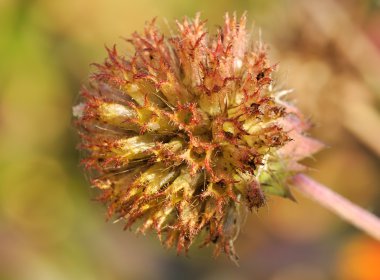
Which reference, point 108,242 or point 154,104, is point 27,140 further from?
point 154,104

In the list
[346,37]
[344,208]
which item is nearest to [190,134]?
[344,208]

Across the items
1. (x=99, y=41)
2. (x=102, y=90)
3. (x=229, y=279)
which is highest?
(x=99, y=41)

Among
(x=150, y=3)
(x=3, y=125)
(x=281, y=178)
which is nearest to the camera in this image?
(x=281, y=178)

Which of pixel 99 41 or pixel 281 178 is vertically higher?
pixel 99 41

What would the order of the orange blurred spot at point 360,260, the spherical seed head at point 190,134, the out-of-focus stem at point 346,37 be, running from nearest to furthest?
1. the spherical seed head at point 190,134
2. the out-of-focus stem at point 346,37
3. the orange blurred spot at point 360,260

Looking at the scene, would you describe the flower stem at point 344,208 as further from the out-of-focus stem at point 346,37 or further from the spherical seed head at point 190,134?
the out-of-focus stem at point 346,37

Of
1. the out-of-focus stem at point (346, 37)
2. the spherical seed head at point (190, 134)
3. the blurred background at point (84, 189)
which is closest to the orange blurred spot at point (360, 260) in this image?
the blurred background at point (84, 189)

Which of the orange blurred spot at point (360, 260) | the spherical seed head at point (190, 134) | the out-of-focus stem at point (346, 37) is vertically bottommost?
the orange blurred spot at point (360, 260)

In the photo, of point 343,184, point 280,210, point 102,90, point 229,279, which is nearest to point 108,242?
point 229,279
